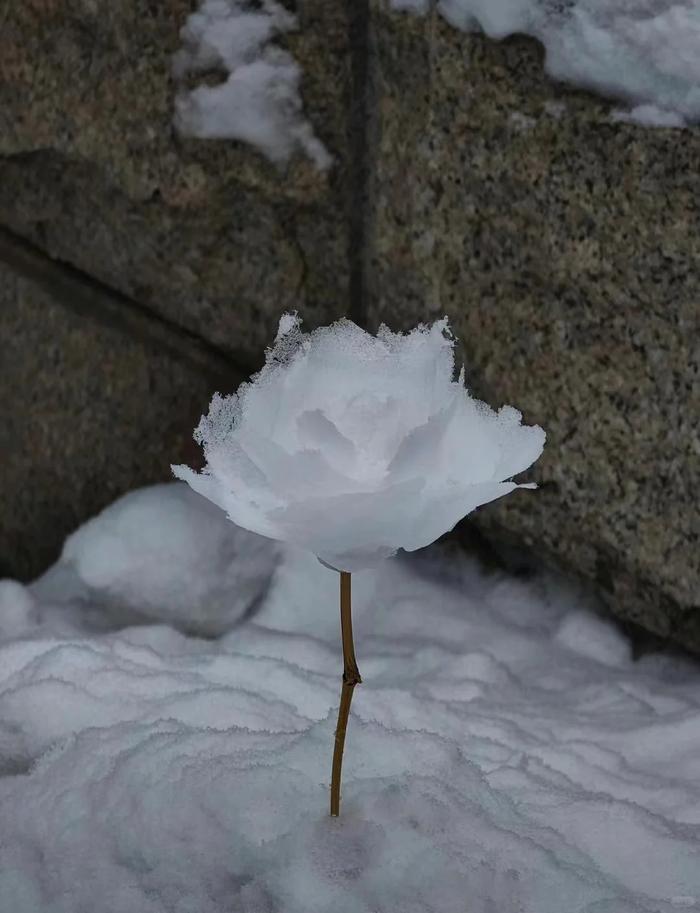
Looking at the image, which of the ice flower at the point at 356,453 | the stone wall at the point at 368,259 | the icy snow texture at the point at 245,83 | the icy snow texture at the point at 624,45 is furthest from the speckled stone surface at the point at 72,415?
the ice flower at the point at 356,453

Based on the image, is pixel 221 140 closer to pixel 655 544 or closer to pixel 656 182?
pixel 656 182

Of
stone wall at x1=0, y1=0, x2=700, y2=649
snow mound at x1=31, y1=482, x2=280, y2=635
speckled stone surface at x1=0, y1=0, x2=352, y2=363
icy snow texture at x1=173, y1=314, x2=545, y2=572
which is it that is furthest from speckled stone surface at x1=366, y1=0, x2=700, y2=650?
icy snow texture at x1=173, y1=314, x2=545, y2=572

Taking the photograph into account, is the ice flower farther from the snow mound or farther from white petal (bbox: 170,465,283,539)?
the snow mound

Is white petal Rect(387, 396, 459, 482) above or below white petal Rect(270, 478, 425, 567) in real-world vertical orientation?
above

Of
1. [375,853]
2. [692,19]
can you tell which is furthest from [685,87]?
[375,853]

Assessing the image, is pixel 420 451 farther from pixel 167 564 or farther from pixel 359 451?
pixel 167 564

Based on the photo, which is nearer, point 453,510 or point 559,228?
point 453,510

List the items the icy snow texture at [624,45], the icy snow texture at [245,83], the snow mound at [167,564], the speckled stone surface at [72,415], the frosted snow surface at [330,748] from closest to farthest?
1. the frosted snow surface at [330,748]
2. the icy snow texture at [624,45]
3. the icy snow texture at [245,83]
4. the snow mound at [167,564]
5. the speckled stone surface at [72,415]

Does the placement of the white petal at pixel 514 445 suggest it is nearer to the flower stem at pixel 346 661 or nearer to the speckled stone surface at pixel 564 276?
the flower stem at pixel 346 661
